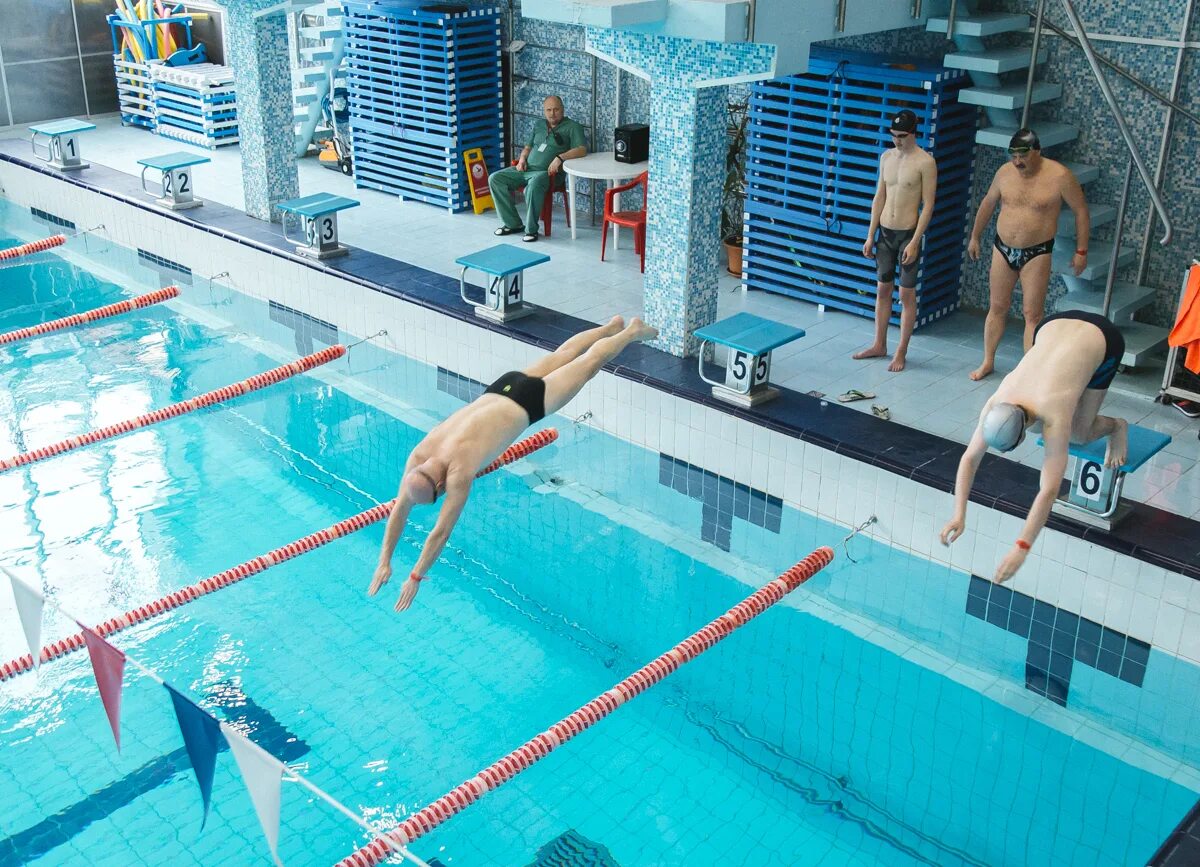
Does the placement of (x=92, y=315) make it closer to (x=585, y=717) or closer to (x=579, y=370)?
(x=579, y=370)

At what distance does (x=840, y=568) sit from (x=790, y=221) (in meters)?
3.22

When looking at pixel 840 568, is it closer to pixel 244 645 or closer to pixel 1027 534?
pixel 1027 534

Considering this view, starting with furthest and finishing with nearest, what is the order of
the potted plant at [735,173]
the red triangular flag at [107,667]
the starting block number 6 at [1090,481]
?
the potted plant at [735,173], the starting block number 6 at [1090,481], the red triangular flag at [107,667]

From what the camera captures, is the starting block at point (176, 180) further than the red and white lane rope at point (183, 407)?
Yes

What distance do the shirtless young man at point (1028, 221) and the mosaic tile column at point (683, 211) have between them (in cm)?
162

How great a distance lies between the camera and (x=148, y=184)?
1144 cm

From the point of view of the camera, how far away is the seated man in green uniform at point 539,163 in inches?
392

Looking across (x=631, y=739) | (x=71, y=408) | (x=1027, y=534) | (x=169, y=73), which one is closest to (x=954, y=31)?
(x=1027, y=534)

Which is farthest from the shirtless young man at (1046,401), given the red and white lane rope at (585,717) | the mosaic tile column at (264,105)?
the mosaic tile column at (264,105)

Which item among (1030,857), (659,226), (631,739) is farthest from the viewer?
(659,226)

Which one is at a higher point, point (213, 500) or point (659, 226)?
point (659, 226)

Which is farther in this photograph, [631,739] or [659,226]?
[659,226]

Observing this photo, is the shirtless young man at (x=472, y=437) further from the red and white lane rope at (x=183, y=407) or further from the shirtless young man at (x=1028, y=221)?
the red and white lane rope at (x=183, y=407)

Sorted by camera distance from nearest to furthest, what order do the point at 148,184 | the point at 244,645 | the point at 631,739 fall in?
the point at 631,739 → the point at 244,645 → the point at 148,184
